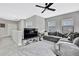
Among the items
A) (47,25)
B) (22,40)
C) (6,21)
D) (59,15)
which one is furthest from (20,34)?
(6,21)

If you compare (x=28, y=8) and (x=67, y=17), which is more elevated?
(x=28, y=8)

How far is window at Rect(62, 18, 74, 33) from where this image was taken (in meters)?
4.50

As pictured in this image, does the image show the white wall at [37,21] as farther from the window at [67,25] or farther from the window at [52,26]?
the window at [67,25]

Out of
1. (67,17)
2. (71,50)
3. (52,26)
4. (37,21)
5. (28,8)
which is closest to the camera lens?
(71,50)

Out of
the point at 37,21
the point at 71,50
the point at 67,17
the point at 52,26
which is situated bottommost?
the point at 71,50

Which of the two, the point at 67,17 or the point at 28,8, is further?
the point at 67,17

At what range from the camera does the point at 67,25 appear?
15.5 ft

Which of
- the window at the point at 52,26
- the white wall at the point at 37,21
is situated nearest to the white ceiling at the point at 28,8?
the white wall at the point at 37,21

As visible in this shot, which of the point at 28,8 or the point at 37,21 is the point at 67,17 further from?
the point at 28,8

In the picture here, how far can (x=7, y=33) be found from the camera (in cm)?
666

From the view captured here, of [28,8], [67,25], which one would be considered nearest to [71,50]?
[28,8]

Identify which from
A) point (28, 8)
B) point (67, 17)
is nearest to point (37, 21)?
point (28, 8)

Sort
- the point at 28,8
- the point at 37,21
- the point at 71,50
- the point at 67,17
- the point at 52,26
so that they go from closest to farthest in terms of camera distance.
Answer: the point at 71,50 → the point at 28,8 → the point at 67,17 → the point at 37,21 → the point at 52,26

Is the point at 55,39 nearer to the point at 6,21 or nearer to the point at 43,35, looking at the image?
the point at 43,35
